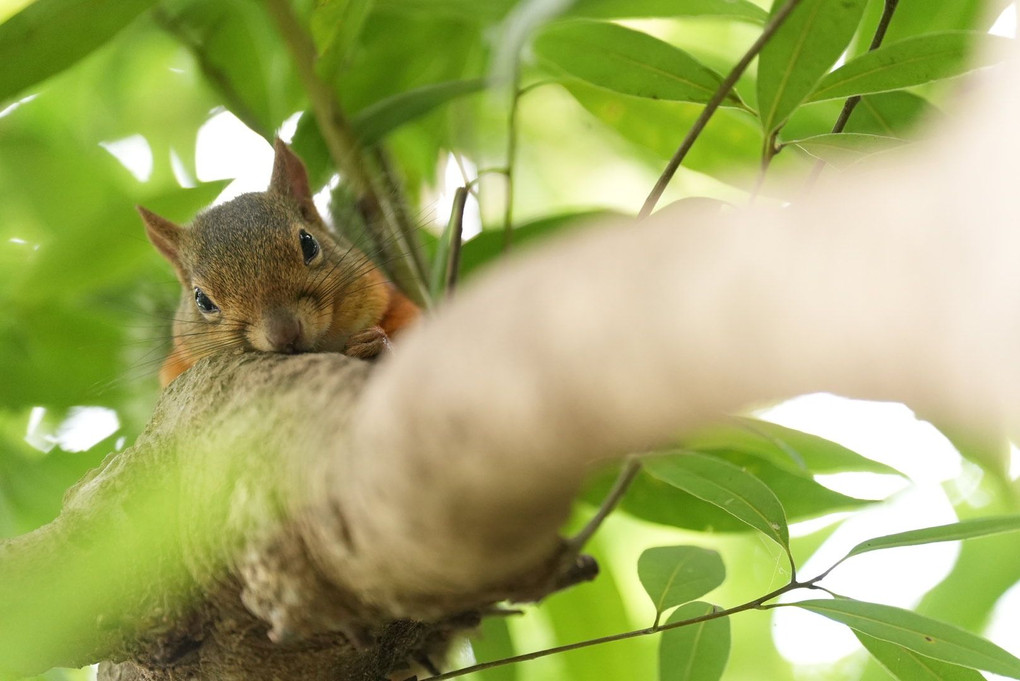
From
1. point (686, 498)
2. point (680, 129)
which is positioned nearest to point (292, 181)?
point (680, 129)

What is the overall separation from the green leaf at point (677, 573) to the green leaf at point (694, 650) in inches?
2.1

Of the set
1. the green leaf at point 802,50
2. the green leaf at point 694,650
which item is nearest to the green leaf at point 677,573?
the green leaf at point 694,650

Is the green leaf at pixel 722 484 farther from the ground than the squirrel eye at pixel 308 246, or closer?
closer

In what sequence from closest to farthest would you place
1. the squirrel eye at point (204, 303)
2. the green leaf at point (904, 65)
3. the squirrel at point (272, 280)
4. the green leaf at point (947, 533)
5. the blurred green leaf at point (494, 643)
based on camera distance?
the green leaf at point (947, 533), the green leaf at point (904, 65), the blurred green leaf at point (494, 643), the squirrel at point (272, 280), the squirrel eye at point (204, 303)

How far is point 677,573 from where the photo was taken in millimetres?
1089

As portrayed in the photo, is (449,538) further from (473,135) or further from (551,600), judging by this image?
(473,135)

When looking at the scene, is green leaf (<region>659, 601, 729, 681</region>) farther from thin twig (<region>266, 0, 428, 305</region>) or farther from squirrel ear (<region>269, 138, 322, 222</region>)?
squirrel ear (<region>269, 138, 322, 222</region>)

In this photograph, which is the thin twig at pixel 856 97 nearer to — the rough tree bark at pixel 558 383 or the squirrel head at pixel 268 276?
the rough tree bark at pixel 558 383

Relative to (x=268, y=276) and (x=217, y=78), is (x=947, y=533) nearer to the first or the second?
(x=268, y=276)

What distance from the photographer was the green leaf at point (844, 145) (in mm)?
989

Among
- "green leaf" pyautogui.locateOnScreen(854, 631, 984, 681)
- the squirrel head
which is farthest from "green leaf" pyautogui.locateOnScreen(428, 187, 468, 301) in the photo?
"green leaf" pyautogui.locateOnScreen(854, 631, 984, 681)

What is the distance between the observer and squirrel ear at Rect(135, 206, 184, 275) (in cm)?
170

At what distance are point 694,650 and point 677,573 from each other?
0.13 m

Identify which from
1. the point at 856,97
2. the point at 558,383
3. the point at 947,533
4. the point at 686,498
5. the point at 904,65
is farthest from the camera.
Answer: the point at 686,498
